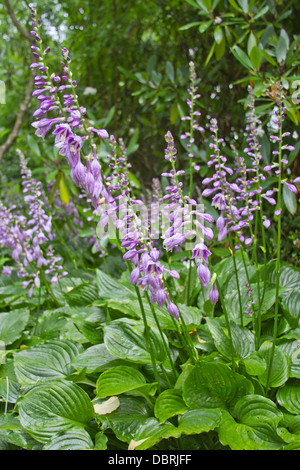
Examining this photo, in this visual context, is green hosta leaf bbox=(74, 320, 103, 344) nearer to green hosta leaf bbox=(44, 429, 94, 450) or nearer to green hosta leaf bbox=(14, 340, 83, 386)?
green hosta leaf bbox=(14, 340, 83, 386)

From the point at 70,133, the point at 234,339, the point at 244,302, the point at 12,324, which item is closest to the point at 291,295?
the point at 244,302

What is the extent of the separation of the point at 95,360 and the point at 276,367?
0.88 meters

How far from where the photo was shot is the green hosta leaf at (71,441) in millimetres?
1664

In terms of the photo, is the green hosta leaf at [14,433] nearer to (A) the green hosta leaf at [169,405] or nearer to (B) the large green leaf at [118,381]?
(B) the large green leaf at [118,381]

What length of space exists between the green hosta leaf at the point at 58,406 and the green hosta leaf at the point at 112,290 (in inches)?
35.7

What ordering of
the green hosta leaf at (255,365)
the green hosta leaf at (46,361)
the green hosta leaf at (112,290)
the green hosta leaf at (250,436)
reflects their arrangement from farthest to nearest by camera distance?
the green hosta leaf at (112,290) → the green hosta leaf at (46,361) → the green hosta leaf at (255,365) → the green hosta leaf at (250,436)

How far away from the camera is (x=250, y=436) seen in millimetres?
1646

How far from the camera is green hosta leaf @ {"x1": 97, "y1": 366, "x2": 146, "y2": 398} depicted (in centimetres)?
181

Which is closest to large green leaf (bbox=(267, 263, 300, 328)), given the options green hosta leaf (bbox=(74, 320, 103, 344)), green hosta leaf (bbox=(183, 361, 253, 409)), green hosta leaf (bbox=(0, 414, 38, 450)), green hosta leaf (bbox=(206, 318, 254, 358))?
green hosta leaf (bbox=(206, 318, 254, 358))

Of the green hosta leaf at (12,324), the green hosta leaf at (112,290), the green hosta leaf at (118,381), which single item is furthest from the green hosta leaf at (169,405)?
the green hosta leaf at (12,324)

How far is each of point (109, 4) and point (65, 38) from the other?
0.83 meters

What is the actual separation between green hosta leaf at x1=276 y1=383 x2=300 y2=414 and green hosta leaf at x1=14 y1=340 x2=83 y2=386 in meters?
1.02
